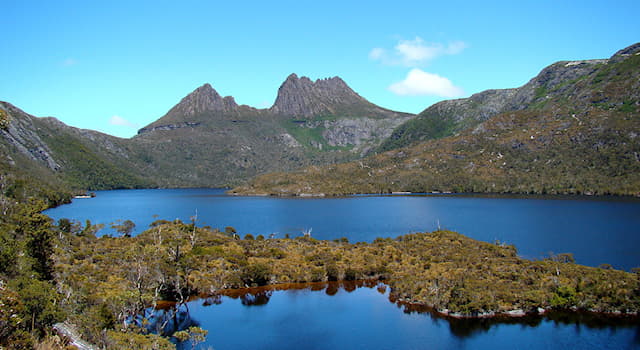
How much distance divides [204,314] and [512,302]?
37.5 metres

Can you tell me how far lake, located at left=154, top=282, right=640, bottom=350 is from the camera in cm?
4044

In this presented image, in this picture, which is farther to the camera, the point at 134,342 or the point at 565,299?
the point at 565,299

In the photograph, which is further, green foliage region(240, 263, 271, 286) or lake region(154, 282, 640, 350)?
green foliage region(240, 263, 271, 286)

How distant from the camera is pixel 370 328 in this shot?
44688mm

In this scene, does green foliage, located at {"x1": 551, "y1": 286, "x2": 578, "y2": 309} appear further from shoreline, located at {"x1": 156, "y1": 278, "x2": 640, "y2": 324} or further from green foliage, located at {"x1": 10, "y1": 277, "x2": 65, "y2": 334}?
green foliage, located at {"x1": 10, "y1": 277, "x2": 65, "y2": 334}

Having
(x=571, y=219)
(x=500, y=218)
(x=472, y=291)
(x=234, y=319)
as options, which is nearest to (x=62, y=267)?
(x=234, y=319)

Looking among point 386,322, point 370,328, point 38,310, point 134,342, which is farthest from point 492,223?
point 38,310

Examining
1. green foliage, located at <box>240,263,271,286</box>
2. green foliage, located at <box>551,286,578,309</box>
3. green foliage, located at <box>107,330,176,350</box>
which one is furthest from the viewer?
green foliage, located at <box>240,263,271,286</box>

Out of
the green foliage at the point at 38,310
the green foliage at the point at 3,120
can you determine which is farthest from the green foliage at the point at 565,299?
the green foliage at the point at 3,120

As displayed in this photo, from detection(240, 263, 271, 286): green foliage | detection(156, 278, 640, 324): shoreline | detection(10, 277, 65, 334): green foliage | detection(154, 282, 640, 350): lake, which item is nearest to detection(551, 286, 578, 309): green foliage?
detection(156, 278, 640, 324): shoreline

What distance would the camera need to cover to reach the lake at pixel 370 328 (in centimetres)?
4044

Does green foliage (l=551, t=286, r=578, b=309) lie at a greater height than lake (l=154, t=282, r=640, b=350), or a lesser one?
greater

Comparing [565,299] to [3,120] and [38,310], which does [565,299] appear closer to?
[38,310]

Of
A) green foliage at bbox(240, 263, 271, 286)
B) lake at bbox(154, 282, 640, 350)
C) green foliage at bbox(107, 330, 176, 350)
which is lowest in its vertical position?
lake at bbox(154, 282, 640, 350)
